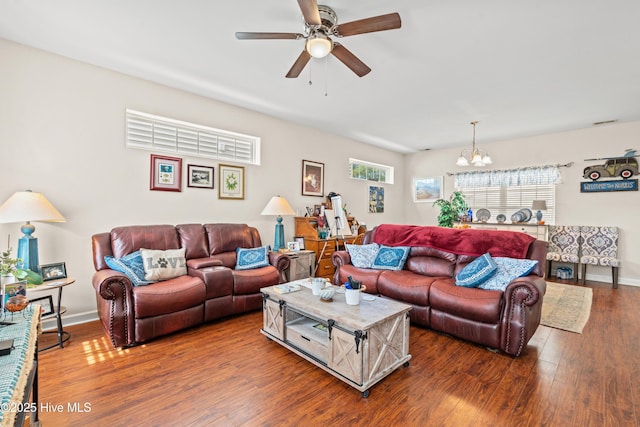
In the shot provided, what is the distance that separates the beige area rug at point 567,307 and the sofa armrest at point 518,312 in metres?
1.07

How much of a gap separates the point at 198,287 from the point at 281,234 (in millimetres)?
1691

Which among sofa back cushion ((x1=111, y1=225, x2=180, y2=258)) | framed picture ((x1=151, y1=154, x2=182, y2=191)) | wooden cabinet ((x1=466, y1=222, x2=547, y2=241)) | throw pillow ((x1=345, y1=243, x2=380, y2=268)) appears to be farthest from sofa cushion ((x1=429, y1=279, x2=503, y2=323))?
wooden cabinet ((x1=466, y1=222, x2=547, y2=241))

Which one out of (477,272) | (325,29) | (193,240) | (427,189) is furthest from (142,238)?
(427,189)

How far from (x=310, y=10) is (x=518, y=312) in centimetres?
278

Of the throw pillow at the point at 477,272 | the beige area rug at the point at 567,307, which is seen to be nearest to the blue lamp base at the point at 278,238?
the throw pillow at the point at 477,272

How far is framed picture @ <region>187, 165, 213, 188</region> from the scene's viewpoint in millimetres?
3918

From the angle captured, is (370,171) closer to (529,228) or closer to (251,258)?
(529,228)

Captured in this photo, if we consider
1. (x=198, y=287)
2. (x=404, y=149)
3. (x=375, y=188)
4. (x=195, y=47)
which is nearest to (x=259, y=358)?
(x=198, y=287)

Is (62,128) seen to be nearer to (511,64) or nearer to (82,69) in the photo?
(82,69)

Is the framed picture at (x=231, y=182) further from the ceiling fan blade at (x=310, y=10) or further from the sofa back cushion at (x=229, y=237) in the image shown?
the ceiling fan blade at (x=310, y=10)

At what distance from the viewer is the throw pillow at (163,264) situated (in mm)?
2980

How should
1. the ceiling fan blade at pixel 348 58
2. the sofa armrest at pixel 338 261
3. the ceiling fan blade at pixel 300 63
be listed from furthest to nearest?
the sofa armrest at pixel 338 261
the ceiling fan blade at pixel 300 63
the ceiling fan blade at pixel 348 58

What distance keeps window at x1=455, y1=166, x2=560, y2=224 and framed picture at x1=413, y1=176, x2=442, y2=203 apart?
455 millimetres

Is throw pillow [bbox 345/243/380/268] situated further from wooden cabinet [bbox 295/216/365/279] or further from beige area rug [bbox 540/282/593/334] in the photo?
beige area rug [bbox 540/282/593/334]
